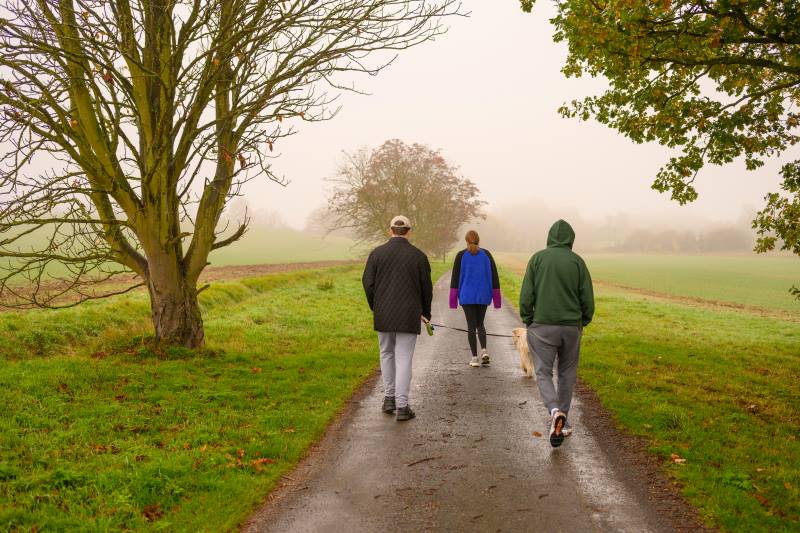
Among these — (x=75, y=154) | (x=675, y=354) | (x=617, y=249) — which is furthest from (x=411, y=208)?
(x=617, y=249)

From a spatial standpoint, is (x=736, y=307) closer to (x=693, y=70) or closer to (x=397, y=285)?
(x=693, y=70)

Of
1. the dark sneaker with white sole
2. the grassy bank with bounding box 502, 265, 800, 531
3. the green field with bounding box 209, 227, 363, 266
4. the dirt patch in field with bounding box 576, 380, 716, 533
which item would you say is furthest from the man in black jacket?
the green field with bounding box 209, 227, 363, 266

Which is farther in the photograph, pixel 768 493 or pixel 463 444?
pixel 463 444

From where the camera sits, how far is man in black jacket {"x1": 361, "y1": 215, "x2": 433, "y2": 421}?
6.80 m

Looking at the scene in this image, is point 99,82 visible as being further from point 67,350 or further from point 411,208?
point 411,208

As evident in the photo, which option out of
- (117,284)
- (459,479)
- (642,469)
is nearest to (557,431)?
(642,469)

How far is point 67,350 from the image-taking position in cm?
1092

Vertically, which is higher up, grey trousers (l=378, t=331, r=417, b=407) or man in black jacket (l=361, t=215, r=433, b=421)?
man in black jacket (l=361, t=215, r=433, b=421)

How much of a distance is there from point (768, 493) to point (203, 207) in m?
9.12

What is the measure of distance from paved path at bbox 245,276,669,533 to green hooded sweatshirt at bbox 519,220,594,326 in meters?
1.45

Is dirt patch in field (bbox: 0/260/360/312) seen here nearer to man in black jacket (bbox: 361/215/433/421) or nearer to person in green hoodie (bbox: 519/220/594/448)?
man in black jacket (bbox: 361/215/433/421)

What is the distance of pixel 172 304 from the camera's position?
9.52m

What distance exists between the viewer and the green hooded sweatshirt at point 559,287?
230 inches

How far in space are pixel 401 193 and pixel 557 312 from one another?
33485mm
